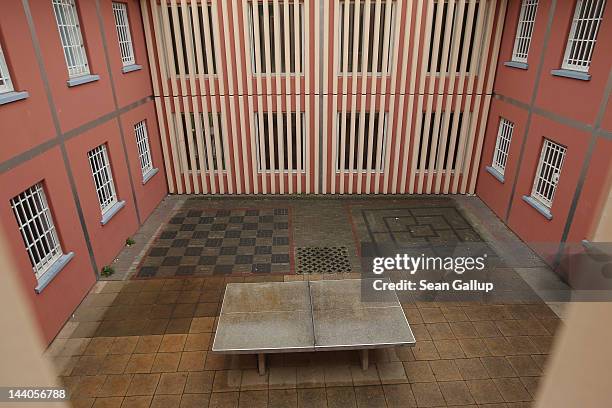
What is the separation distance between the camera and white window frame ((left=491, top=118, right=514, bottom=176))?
10.9m

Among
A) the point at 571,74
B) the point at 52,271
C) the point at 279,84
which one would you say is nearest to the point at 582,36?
the point at 571,74

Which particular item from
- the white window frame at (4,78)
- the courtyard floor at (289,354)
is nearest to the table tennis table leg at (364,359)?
the courtyard floor at (289,354)

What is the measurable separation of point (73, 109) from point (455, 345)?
852 cm

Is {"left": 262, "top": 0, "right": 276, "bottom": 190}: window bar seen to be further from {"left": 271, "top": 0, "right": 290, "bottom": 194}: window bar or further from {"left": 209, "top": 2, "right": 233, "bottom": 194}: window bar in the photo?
{"left": 209, "top": 2, "right": 233, "bottom": 194}: window bar

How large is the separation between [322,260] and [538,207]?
17.1 feet

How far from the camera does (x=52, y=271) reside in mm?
6910

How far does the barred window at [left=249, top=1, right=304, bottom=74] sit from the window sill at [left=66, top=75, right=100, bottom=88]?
4504 mm

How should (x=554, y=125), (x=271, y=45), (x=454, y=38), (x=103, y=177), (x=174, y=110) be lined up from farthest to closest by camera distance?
(x=174, y=110) < (x=271, y=45) < (x=454, y=38) < (x=103, y=177) < (x=554, y=125)

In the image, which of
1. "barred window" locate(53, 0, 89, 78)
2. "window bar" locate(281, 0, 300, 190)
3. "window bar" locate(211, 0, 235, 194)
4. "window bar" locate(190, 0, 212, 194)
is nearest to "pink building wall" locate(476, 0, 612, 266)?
"window bar" locate(281, 0, 300, 190)

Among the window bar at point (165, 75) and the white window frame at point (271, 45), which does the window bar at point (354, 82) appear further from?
the window bar at point (165, 75)

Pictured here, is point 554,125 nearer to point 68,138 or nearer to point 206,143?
point 206,143

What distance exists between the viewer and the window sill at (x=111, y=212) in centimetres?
878

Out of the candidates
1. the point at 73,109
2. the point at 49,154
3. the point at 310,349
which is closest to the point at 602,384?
the point at 310,349

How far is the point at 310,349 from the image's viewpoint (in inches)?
223
